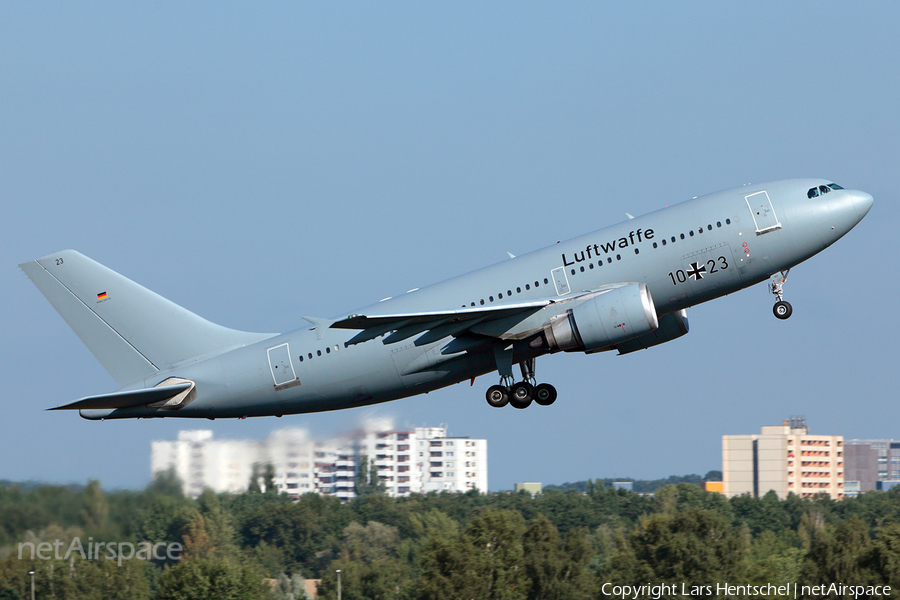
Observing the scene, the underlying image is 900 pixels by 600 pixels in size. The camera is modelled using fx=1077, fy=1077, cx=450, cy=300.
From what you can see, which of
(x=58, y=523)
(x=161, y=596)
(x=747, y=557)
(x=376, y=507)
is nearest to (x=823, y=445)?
(x=376, y=507)

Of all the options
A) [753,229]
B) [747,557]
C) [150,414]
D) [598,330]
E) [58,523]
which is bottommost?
[747,557]

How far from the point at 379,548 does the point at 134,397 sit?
86010mm

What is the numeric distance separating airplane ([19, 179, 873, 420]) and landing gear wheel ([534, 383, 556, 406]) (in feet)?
0.11

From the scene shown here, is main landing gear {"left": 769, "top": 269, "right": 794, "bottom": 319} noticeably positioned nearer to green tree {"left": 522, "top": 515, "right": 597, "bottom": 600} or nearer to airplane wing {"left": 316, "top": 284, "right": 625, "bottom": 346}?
airplane wing {"left": 316, "top": 284, "right": 625, "bottom": 346}

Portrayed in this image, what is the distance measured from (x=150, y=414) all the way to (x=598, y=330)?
15.7 metres

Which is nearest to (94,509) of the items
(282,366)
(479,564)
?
(282,366)

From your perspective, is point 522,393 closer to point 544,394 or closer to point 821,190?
point 544,394

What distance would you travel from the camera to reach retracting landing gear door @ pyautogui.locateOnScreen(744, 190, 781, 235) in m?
32.8

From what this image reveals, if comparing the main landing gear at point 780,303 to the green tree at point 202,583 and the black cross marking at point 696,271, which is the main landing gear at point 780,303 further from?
the green tree at point 202,583

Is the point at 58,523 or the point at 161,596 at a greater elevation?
the point at 58,523

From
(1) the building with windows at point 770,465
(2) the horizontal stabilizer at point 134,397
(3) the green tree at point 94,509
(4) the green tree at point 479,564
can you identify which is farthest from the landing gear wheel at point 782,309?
(1) the building with windows at point 770,465

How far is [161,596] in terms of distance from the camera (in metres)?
64.2

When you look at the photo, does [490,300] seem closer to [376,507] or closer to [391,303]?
[391,303]

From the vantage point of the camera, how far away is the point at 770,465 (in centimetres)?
18775
